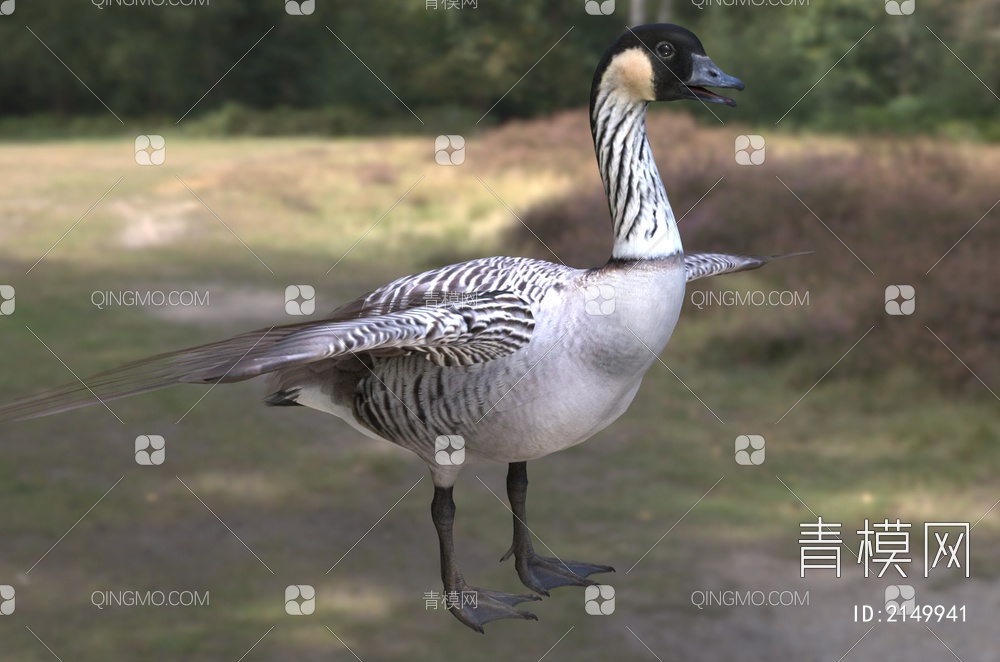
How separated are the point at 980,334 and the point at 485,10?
62.6 ft

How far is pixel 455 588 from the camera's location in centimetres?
551

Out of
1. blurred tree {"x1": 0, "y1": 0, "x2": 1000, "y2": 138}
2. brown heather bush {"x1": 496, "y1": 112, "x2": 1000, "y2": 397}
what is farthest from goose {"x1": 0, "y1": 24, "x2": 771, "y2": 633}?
blurred tree {"x1": 0, "y1": 0, "x2": 1000, "y2": 138}

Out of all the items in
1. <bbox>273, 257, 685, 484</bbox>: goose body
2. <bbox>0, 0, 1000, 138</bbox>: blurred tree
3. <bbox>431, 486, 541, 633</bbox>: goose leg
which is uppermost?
<bbox>0, 0, 1000, 138</bbox>: blurred tree

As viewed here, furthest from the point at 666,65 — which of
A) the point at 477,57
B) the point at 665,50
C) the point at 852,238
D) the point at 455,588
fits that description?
the point at 477,57

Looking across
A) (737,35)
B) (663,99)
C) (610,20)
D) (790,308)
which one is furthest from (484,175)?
(737,35)

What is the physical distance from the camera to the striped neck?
15.8ft

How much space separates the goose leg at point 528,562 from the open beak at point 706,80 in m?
2.22

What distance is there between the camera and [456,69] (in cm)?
2402

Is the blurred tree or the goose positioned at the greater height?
the blurred tree

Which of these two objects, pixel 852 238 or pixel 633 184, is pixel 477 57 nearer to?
pixel 852 238

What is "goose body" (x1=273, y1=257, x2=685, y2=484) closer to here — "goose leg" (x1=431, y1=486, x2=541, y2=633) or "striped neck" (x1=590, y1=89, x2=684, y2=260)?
"striped neck" (x1=590, y1=89, x2=684, y2=260)

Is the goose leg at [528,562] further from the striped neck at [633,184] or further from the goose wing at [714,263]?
the striped neck at [633,184]

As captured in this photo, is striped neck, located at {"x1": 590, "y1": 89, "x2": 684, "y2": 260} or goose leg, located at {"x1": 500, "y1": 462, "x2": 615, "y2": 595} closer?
striped neck, located at {"x1": 590, "y1": 89, "x2": 684, "y2": 260}

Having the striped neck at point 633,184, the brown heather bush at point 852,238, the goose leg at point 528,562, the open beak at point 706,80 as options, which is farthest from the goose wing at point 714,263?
the brown heather bush at point 852,238
